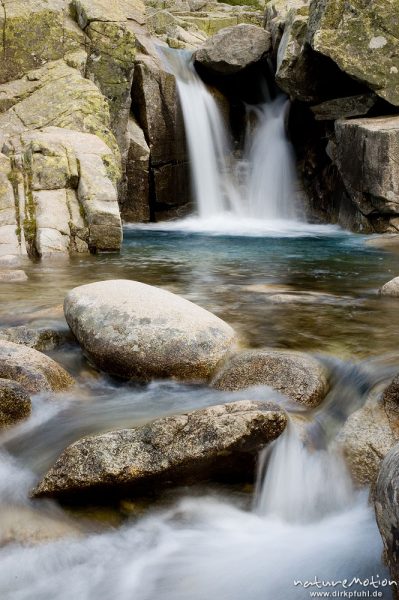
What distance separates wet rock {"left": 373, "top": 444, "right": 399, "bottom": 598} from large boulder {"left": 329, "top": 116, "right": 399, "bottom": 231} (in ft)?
45.1

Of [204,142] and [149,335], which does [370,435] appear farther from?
[204,142]

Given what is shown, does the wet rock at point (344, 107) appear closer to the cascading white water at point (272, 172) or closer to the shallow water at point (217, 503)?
the cascading white water at point (272, 172)

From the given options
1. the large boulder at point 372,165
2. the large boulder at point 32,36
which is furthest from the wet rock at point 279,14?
the large boulder at point 32,36

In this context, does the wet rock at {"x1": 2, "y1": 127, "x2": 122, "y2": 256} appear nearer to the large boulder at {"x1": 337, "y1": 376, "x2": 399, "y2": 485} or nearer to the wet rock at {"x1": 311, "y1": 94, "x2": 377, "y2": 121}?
the large boulder at {"x1": 337, "y1": 376, "x2": 399, "y2": 485}

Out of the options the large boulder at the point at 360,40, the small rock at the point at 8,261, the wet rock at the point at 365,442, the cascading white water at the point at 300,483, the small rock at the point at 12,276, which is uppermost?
the large boulder at the point at 360,40

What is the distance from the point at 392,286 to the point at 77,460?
5.76 meters

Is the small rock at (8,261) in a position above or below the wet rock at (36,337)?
above

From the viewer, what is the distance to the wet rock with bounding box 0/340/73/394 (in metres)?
4.72

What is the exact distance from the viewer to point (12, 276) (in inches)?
362

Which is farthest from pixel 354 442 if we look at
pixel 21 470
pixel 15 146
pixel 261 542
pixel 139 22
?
pixel 139 22

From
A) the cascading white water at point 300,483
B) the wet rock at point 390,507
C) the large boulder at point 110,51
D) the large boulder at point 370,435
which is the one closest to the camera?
the wet rock at point 390,507

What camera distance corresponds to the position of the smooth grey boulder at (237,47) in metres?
20.2

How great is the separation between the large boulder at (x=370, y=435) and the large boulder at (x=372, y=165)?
12120 mm

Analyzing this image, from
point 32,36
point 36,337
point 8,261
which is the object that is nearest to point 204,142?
point 32,36
